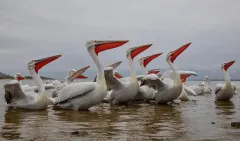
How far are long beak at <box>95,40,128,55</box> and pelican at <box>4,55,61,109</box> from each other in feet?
3.43

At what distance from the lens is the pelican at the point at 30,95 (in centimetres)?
778

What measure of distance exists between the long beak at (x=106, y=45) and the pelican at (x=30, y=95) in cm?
105

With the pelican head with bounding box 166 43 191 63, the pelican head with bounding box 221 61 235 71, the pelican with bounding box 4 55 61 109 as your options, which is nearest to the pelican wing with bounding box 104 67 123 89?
the pelican with bounding box 4 55 61 109

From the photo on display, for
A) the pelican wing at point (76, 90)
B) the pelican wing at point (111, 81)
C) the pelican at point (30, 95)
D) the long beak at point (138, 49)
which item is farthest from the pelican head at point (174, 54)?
the pelican at point (30, 95)

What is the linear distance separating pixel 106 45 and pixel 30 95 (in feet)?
7.22

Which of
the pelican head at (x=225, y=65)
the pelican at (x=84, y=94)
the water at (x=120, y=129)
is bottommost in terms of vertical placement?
the water at (x=120, y=129)

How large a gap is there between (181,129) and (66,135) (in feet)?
5.37

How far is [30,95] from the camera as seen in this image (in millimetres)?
8117

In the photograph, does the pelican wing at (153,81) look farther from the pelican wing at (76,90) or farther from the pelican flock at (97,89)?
the pelican wing at (76,90)

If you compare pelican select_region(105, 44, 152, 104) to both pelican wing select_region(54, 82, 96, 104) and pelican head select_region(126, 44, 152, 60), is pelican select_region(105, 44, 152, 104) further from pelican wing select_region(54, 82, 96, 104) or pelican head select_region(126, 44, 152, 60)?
pelican wing select_region(54, 82, 96, 104)

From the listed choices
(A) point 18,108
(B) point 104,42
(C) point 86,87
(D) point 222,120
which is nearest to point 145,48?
(B) point 104,42

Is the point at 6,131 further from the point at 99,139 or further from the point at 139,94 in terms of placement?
the point at 139,94

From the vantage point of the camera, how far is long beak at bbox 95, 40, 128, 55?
820 centimetres

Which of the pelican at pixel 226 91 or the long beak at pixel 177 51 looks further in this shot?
the pelican at pixel 226 91
